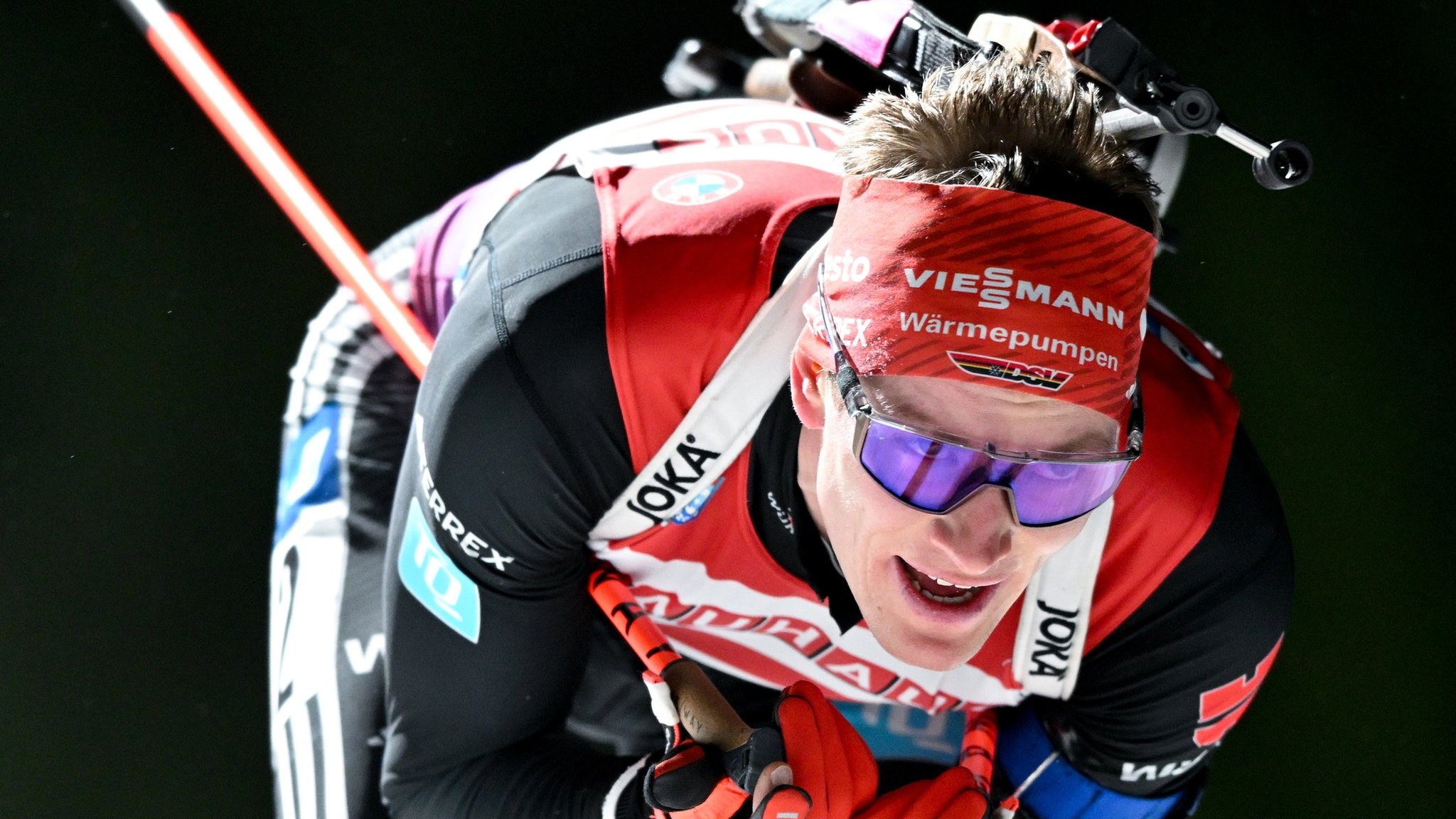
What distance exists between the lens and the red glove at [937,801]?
113cm

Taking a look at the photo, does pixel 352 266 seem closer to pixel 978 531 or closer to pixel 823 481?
pixel 823 481

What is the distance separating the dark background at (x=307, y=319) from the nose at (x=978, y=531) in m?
1.20

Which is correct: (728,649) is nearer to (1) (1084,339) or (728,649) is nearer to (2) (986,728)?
(2) (986,728)

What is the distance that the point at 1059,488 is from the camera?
93cm

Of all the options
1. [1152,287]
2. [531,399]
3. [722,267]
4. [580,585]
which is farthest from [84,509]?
[1152,287]

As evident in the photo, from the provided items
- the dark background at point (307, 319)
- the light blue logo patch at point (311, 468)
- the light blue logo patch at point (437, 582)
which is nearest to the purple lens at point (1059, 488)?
the light blue logo patch at point (437, 582)

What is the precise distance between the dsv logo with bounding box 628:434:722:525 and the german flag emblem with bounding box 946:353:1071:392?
260 millimetres

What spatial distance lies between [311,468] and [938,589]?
0.86 metres

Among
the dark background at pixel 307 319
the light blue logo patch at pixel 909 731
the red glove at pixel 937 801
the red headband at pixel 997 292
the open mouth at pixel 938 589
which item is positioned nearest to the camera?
the red headband at pixel 997 292

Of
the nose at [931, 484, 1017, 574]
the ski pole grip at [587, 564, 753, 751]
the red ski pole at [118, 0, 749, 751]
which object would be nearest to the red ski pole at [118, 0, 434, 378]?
the red ski pole at [118, 0, 749, 751]

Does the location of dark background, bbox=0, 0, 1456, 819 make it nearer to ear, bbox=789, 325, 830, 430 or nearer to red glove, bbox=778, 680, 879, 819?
red glove, bbox=778, 680, 879, 819

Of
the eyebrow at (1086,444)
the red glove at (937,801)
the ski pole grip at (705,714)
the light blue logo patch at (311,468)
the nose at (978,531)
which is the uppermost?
the light blue logo patch at (311,468)

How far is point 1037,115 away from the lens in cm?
94

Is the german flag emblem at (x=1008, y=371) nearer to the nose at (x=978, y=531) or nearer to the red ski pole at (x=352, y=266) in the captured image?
the nose at (x=978, y=531)
